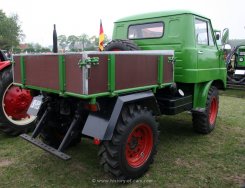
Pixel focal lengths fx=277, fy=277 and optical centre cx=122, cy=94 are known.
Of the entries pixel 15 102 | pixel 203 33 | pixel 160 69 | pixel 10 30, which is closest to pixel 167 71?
pixel 160 69

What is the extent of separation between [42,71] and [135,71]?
1.14 meters

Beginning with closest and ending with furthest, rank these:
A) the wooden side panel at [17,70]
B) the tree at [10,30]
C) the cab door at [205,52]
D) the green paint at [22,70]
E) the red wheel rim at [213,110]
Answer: the green paint at [22,70]
the wooden side panel at [17,70]
the cab door at [205,52]
the red wheel rim at [213,110]
the tree at [10,30]

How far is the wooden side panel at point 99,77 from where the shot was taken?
112 inches

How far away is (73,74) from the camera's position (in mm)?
2932

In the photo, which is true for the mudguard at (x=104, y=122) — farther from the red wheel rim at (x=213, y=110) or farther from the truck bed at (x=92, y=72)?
the red wheel rim at (x=213, y=110)

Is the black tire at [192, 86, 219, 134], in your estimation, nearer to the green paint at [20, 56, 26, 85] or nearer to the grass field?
the grass field

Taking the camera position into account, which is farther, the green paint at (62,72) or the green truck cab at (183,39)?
the green truck cab at (183,39)

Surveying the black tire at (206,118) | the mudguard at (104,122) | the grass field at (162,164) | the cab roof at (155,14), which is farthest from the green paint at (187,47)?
the mudguard at (104,122)

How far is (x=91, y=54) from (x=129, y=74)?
0.65m

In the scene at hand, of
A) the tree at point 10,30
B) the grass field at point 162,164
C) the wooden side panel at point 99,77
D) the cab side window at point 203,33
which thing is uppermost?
the tree at point 10,30

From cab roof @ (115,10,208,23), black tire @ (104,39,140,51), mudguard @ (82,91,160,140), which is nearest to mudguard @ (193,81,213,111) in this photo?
cab roof @ (115,10,208,23)

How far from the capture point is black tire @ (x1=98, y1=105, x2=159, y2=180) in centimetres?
316

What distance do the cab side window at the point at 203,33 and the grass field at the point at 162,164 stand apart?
174cm

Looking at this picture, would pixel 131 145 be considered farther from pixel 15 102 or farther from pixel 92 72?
pixel 15 102
